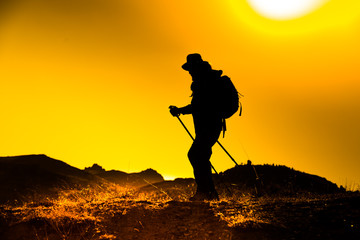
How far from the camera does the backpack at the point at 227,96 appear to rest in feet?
20.4

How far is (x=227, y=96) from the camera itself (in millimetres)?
6211

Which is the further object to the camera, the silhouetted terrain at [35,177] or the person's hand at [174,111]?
the silhouetted terrain at [35,177]

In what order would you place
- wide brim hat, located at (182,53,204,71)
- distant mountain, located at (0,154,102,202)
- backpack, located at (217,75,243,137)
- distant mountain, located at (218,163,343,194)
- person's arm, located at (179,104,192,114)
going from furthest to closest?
distant mountain, located at (0,154,102,202) → distant mountain, located at (218,163,343,194) → wide brim hat, located at (182,53,204,71) → person's arm, located at (179,104,192,114) → backpack, located at (217,75,243,137)

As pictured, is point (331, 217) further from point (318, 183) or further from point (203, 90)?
point (318, 183)

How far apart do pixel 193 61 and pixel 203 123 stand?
1.27 metres

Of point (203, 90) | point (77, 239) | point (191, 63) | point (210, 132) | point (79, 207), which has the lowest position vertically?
point (77, 239)

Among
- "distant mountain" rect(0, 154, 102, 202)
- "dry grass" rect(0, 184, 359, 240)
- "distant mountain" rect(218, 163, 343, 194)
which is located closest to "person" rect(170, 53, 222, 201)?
"dry grass" rect(0, 184, 359, 240)

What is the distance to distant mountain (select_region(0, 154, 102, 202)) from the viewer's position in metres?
22.0

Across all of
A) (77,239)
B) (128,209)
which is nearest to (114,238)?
(77,239)

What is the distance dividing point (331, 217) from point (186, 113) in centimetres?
323

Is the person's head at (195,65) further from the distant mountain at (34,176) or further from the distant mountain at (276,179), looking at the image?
the distant mountain at (34,176)

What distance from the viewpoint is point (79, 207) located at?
551 centimetres

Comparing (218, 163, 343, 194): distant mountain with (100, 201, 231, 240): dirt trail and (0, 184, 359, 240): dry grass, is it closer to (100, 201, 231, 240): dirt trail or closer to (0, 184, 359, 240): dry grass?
(0, 184, 359, 240): dry grass

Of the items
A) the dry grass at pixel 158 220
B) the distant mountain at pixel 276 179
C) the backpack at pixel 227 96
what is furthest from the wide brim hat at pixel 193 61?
the distant mountain at pixel 276 179
